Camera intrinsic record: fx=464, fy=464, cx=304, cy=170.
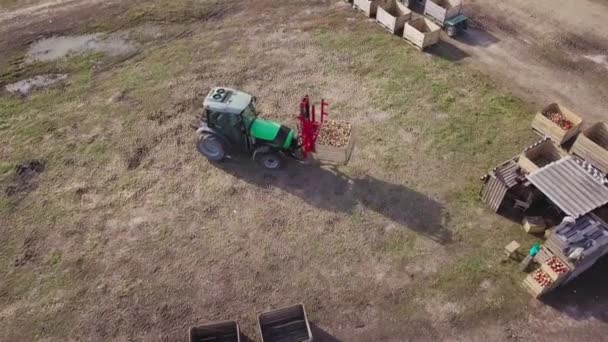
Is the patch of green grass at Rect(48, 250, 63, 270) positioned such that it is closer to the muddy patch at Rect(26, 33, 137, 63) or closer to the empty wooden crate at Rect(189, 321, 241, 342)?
the empty wooden crate at Rect(189, 321, 241, 342)

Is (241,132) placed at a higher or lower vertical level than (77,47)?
higher

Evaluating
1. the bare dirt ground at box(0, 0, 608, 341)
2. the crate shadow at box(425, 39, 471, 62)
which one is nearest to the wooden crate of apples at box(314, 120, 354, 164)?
the bare dirt ground at box(0, 0, 608, 341)

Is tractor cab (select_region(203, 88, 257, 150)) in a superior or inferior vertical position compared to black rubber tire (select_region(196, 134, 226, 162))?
superior

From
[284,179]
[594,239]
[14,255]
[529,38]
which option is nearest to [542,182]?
[594,239]

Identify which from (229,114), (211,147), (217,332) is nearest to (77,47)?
(211,147)

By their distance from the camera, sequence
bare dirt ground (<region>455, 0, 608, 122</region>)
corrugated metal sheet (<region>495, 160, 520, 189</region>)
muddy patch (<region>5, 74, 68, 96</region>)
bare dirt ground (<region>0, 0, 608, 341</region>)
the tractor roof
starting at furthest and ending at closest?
muddy patch (<region>5, 74, 68, 96</region>)
bare dirt ground (<region>455, 0, 608, 122</region>)
the tractor roof
corrugated metal sheet (<region>495, 160, 520, 189</region>)
bare dirt ground (<region>0, 0, 608, 341</region>)

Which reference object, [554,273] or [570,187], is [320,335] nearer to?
[554,273]

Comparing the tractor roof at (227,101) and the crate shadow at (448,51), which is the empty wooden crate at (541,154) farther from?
the tractor roof at (227,101)
